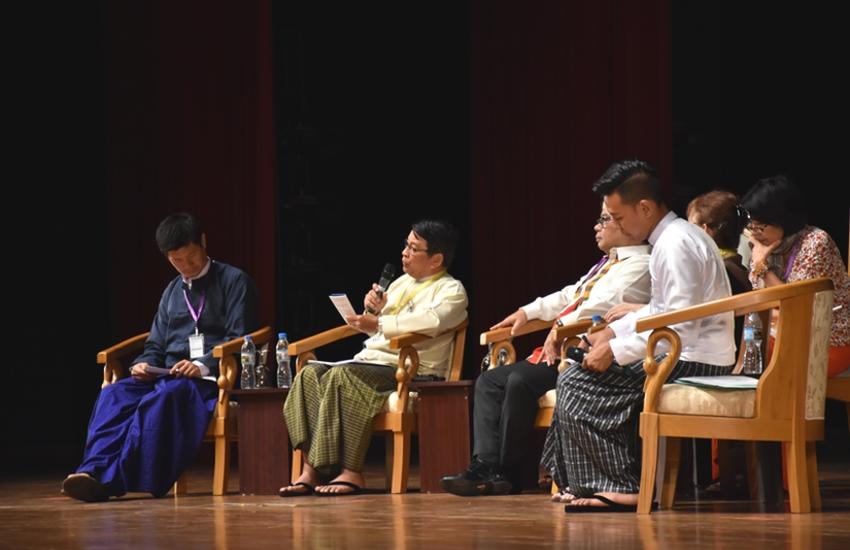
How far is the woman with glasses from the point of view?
13.9 feet

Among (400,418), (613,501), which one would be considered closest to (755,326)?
(613,501)

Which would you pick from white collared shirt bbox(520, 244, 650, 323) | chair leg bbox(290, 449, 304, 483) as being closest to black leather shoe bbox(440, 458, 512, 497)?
white collared shirt bbox(520, 244, 650, 323)

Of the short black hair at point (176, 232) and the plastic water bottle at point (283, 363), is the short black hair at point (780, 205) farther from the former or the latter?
the short black hair at point (176, 232)

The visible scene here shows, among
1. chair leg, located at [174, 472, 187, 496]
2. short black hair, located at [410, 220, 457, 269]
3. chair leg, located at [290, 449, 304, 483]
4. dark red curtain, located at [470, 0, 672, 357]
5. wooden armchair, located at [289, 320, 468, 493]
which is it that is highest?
dark red curtain, located at [470, 0, 672, 357]

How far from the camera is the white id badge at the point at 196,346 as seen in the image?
207 inches

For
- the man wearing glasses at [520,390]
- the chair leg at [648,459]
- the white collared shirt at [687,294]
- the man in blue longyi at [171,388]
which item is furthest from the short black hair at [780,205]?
the man in blue longyi at [171,388]

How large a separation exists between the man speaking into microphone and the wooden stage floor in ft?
0.59

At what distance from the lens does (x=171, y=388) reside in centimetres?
512

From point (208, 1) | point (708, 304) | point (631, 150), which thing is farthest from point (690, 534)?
point (208, 1)

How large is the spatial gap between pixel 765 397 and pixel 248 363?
2.12 metres

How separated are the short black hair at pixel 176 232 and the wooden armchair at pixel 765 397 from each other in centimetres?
213

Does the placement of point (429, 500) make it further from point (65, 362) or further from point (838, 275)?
point (65, 362)

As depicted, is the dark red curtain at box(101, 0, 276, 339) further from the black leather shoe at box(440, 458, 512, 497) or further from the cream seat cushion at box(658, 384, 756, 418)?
the cream seat cushion at box(658, 384, 756, 418)

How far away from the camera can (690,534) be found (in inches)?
128
